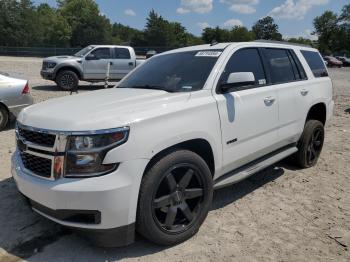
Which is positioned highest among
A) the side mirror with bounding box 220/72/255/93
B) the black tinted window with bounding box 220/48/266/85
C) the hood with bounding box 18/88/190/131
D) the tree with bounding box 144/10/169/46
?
the tree with bounding box 144/10/169/46

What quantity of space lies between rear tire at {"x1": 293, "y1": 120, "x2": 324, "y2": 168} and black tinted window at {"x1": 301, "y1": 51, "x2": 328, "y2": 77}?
2.57ft

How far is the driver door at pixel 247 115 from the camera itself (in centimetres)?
421

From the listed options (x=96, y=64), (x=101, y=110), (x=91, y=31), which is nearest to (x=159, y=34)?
(x=91, y=31)

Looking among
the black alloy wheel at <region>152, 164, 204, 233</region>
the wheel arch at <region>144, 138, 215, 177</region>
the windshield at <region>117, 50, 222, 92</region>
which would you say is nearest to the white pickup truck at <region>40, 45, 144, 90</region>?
the windshield at <region>117, 50, 222, 92</region>

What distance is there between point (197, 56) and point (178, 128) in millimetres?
1373

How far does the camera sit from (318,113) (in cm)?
643

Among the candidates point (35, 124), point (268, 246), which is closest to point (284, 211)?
point (268, 246)

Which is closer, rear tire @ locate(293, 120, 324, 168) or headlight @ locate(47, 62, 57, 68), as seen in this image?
rear tire @ locate(293, 120, 324, 168)

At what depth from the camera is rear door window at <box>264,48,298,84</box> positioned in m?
5.18

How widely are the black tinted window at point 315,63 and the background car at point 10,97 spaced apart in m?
5.62

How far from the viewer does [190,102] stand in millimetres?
3857

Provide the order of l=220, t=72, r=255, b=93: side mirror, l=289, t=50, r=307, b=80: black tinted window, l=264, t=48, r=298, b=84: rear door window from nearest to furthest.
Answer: l=220, t=72, r=255, b=93: side mirror
l=264, t=48, r=298, b=84: rear door window
l=289, t=50, r=307, b=80: black tinted window

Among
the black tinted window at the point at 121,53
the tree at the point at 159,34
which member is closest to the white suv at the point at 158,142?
the black tinted window at the point at 121,53

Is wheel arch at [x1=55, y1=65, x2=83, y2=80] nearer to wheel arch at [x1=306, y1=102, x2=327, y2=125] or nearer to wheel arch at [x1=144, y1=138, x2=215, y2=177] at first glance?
wheel arch at [x1=306, y1=102, x2=327, y2=125]
